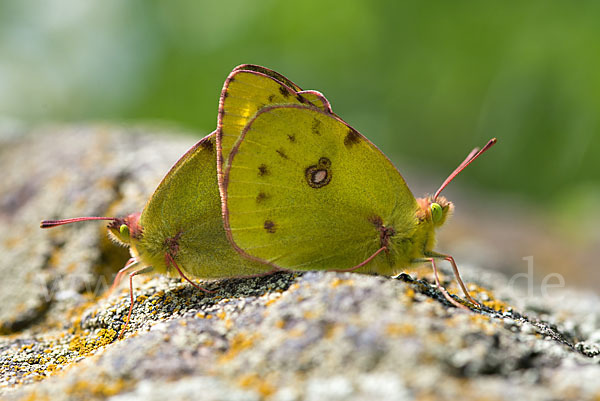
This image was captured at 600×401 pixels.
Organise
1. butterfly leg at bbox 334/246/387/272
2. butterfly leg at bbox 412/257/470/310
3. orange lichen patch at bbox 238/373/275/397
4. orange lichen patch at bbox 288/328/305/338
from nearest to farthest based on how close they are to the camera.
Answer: orange lichen patch at bbox 238/373/275/397
orange lichen patch at bbox 288/328/305/338
butterfly leg at bbox 412/257/470/310
butterfly leg at bbox 334/246/387/272

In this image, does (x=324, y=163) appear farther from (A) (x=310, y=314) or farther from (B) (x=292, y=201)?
(A) (x=310, y=314)

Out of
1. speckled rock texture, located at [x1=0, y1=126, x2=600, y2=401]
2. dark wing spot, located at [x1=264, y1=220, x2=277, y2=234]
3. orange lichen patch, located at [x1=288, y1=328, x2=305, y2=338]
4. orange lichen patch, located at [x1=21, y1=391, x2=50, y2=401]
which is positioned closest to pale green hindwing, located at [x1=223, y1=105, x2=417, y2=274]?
dark wing spot, located at [x1=264, y1=220, x2=277, y2=234]

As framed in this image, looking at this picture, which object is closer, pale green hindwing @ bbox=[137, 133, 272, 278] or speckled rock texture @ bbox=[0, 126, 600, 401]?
speckled rock texture @ bbox=[0, 126, 600, 401]

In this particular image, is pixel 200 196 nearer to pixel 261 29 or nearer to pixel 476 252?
pixel 476 252

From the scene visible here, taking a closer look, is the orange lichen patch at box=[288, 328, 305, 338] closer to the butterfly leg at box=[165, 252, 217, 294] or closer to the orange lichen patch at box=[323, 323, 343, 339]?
the orange lichen patch at box=[323, 323, 343, 339]

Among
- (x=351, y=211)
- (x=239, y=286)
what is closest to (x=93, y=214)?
(x=239, y=286)

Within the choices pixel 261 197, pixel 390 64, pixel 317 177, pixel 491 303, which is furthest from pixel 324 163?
pixel 390 64

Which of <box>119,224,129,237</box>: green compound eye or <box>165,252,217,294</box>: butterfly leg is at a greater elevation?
<box>119,224,129,237</box>: green compound eye

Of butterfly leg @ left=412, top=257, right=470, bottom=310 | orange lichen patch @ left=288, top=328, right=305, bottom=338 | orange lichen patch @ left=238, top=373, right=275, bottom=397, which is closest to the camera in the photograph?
orange lichen patch @ left=238, top=373, right=275, bottom=397
